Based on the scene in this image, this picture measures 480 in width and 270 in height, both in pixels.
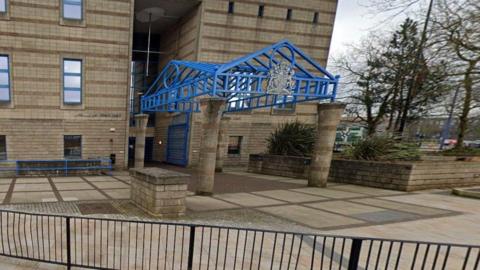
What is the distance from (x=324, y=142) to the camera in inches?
390

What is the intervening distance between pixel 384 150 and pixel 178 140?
514 inches

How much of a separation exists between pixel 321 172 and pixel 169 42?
52.3ft

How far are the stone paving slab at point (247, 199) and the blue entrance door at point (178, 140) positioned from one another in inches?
365

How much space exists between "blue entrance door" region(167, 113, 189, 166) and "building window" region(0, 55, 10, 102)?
9.37m

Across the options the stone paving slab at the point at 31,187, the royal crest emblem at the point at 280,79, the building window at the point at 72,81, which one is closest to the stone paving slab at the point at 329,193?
the royal crest emblem at the point at 280,79

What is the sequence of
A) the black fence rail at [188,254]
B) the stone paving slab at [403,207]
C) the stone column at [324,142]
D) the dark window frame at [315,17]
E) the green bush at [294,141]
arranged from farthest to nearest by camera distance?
the dark window frame at [315,17]
the green bush at [294,141]
the stone column at [324,142]
the stone paving slab at [403,207]
the black fence rail at [188,254]

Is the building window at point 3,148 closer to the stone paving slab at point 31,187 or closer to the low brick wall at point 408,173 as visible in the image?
the stone paving slab at point 31,187

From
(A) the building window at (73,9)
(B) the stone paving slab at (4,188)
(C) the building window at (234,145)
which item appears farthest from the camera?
(C) the building window at (234,145)

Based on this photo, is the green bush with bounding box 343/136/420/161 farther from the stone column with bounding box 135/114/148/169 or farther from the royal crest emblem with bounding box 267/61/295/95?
the stone column with bounding box 135/114/148/169

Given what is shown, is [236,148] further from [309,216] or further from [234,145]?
[309,216]

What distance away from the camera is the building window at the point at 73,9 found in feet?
44.0

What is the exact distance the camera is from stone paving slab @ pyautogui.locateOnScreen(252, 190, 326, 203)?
783 cm

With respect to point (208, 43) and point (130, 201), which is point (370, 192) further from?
point (208, 43)

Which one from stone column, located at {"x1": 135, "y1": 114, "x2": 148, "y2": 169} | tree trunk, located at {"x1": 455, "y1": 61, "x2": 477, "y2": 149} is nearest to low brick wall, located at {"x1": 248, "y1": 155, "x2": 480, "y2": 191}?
tree trunk, located at {"x1": 455, "y1": 61, "x2": 477, "y2": 149}
